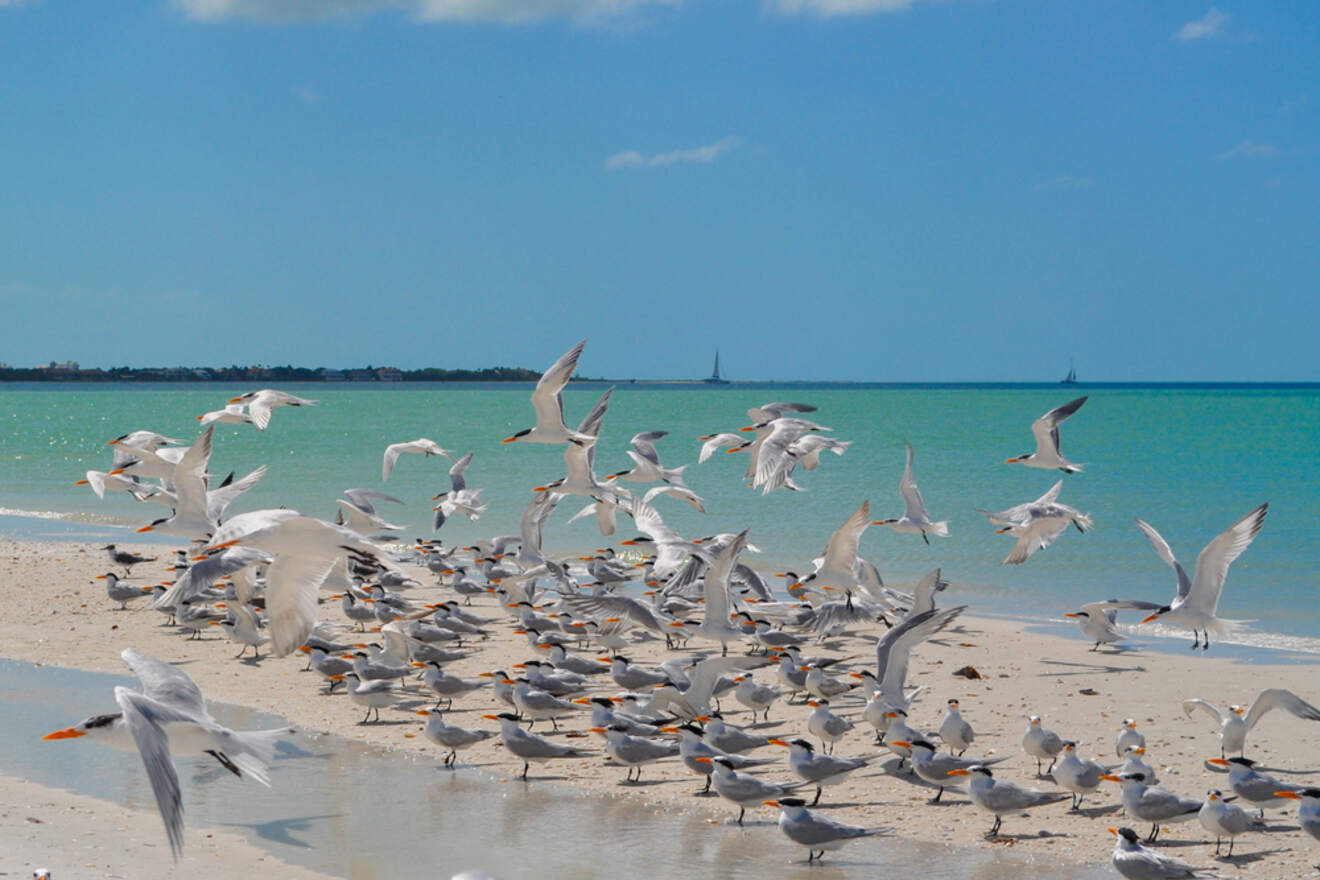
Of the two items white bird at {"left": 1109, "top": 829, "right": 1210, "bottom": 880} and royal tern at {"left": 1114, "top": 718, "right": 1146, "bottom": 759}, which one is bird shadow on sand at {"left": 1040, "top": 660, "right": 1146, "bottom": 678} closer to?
royal tern at {"left": 1114, "top": 718, "right": 1146, "bottom": 759}

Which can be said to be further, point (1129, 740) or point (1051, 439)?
point (1051, 439)

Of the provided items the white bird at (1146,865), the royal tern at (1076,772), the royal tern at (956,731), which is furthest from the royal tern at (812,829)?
the royal tern at (956,731)

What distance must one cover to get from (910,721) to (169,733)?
6.22 m

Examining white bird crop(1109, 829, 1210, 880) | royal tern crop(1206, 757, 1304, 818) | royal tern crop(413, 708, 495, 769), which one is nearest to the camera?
white bird crop(1109, 829, 1210, 880)

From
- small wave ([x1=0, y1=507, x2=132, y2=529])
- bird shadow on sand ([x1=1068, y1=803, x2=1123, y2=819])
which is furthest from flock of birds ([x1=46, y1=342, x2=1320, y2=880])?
small wave ([x1=0, y1=507, x2=132, y2=529])

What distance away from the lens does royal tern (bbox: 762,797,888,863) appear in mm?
7566

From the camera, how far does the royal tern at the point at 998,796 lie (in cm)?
802

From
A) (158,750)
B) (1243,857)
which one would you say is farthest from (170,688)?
(1243,857)

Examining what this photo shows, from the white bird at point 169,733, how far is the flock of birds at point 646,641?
16mm

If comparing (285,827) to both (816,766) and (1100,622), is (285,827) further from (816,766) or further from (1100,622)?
(1100,622)

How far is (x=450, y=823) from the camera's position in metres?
8.24

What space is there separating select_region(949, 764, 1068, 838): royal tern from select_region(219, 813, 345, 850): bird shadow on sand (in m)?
4.13

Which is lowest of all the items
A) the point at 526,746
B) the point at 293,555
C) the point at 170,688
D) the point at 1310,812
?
the point at 526,746

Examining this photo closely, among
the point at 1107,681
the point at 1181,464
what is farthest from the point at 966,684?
the point at 1181,464
